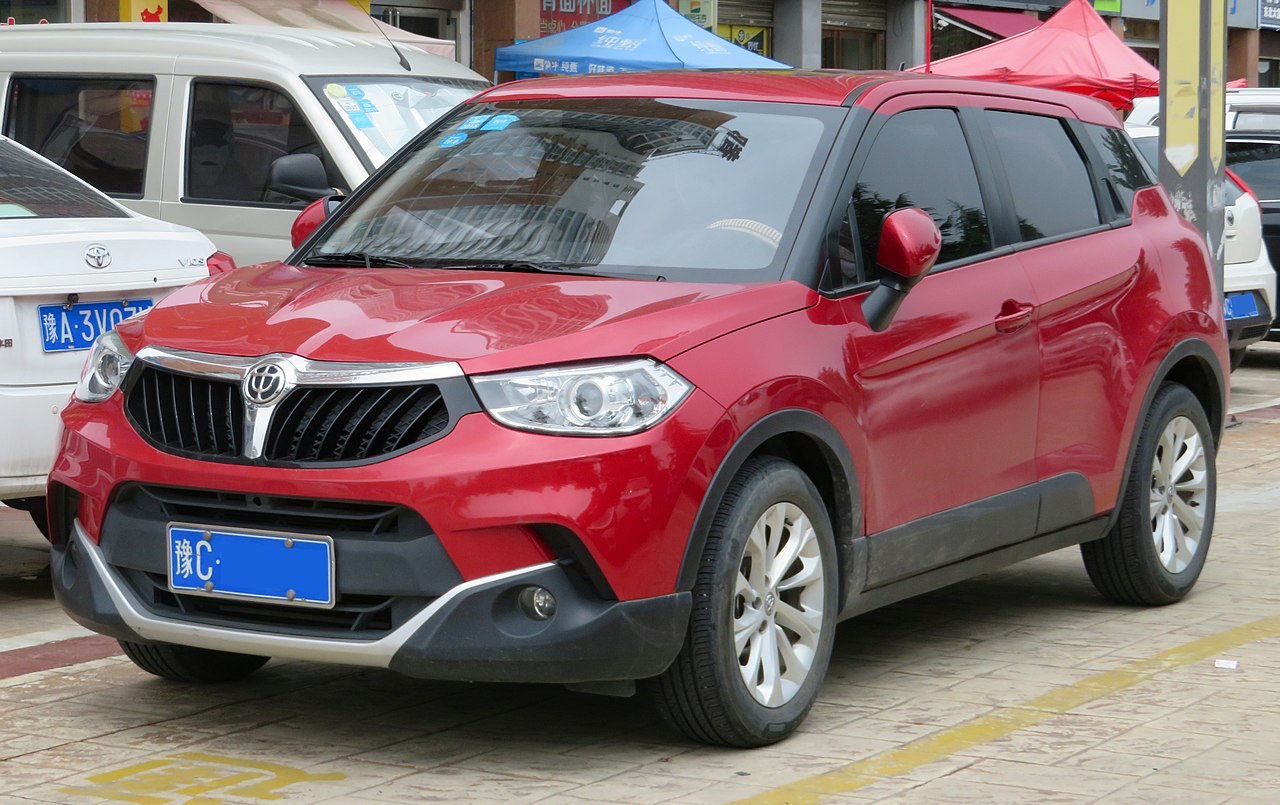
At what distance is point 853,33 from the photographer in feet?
95.2

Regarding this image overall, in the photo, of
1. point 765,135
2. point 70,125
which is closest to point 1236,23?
point 70,125

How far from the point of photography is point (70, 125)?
1008 cm

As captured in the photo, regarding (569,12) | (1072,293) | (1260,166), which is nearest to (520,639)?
(1072,293)

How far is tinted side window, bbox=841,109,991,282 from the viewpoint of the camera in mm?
5453

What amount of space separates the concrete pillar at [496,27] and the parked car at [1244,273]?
9481 mm

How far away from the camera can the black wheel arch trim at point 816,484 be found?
4625 millimetres

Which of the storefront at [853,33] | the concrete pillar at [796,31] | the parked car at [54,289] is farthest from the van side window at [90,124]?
the storefront at [853,33]

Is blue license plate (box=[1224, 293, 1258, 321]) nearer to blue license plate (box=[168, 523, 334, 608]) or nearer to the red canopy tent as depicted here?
the red canopy tent

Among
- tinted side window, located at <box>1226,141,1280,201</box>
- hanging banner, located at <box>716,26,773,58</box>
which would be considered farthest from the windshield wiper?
hanging banner, located at <box>716,26,773,58</box>

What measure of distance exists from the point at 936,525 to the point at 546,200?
137cm

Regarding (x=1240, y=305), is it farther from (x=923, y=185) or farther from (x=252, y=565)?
(x=252, y=565)

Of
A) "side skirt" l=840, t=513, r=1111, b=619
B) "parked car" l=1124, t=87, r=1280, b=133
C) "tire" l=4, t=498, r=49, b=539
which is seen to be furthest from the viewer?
"parked car" l=1124, t=87, r=1280, b=133

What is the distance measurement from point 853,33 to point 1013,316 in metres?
23.8

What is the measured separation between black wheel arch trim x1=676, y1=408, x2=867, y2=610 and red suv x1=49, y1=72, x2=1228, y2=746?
1cm
